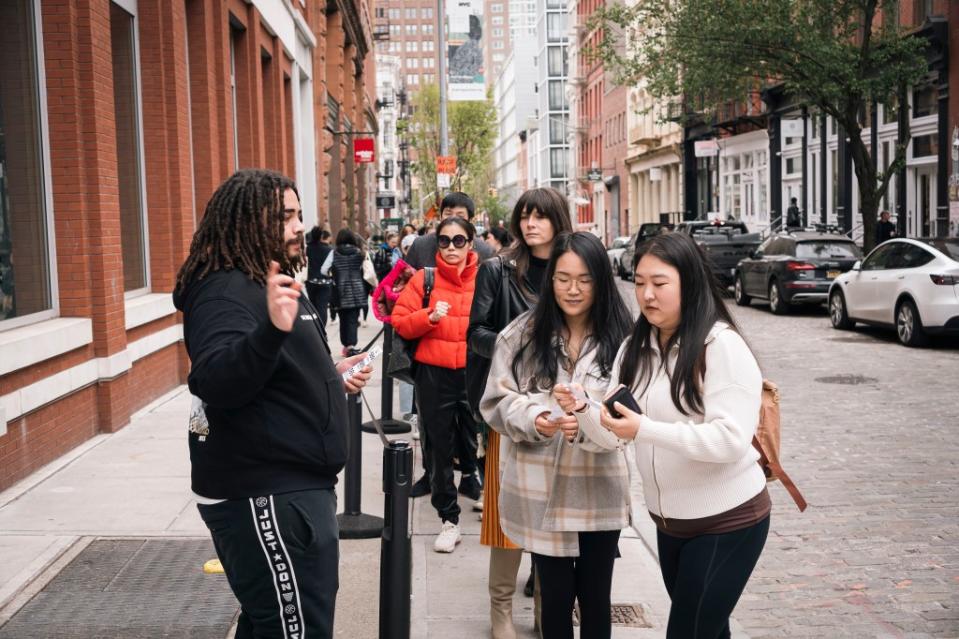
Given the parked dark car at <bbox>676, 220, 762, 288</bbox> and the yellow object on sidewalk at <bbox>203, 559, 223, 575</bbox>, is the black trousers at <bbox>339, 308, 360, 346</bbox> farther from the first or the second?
the parked dark car at <bbox>676, 220, 762, 288</bbox>

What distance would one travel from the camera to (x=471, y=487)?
7648 millimetres

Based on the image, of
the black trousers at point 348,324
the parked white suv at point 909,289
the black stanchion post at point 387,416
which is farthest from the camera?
the parked white suv at point 909,289

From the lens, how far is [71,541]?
6410 millimetres

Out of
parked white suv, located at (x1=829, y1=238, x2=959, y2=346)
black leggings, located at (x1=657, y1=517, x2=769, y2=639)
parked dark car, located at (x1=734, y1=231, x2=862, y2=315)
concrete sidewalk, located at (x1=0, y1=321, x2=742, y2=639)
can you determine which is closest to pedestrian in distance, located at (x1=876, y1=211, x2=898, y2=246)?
parked dark car, located at (x1=734, y1=231, x2=862, y2=315)

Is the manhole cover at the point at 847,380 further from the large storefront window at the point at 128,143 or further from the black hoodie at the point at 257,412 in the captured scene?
the black hoodie at the point at 257,412

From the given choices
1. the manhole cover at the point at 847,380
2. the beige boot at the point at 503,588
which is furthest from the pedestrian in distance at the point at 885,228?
the beige boot at the point at 503,588

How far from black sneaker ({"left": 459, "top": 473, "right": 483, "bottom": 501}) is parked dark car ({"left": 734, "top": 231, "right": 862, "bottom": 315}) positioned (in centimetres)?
1561

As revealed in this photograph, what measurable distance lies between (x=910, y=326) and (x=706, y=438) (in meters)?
14.2

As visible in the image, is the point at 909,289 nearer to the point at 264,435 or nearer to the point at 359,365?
the point at 359,365

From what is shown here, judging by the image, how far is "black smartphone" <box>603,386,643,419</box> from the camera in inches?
130

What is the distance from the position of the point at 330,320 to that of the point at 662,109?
36.0 m

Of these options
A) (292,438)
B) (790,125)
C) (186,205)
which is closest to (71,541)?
(292,438)

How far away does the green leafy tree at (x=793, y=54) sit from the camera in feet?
77.2

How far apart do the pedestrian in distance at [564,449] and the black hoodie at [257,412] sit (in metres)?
0.96
